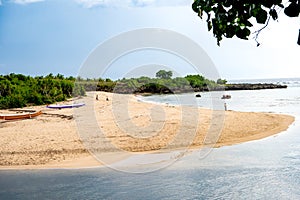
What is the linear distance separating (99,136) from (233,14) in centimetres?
1479

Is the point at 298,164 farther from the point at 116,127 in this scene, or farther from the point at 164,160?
the point at 116,127

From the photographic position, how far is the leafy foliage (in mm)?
2410

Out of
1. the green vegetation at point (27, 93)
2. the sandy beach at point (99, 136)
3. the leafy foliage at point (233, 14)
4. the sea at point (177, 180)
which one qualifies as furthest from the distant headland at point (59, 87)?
the leafy foliage at point (233, 14)

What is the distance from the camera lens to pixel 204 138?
56.4 ft

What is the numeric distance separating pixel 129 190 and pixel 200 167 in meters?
3.06

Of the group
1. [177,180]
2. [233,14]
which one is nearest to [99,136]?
[177,180]

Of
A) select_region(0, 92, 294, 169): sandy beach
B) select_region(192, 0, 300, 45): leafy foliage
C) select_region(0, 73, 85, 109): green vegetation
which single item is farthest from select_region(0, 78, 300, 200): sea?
select_region(0, 73, 85, 109): green vegetation

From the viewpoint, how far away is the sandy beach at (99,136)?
13508 millimetres

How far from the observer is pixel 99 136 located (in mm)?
16969

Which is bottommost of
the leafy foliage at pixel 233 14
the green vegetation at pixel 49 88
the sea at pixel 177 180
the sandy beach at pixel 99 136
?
the sea at pixel 177 180

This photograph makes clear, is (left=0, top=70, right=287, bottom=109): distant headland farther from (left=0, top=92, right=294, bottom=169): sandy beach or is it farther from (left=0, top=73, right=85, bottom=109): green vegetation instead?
(left=0, top=92, right=294, bottom=169): sandy beach

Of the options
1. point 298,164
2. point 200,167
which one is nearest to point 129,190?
point 200,167

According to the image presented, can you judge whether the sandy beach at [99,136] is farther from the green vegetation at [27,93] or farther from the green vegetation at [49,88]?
the green vegetation at [49,88]

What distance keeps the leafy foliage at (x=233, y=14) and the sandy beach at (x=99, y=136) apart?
34.6ft
